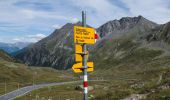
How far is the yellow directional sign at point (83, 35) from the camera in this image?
49.4 ft

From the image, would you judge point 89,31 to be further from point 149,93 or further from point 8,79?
point 8,79

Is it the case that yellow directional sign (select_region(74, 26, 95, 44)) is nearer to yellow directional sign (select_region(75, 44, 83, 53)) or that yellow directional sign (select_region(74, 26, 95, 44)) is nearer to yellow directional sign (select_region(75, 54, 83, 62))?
yellow directional sign (select_region(75, 44, 83, 53))

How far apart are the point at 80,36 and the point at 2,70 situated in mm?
172354

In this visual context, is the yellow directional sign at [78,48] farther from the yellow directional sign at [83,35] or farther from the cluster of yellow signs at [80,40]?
the yellow directional sign at [83,35]

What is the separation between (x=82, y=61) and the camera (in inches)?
616

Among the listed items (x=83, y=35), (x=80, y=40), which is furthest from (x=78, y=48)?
(x=83, y=35)

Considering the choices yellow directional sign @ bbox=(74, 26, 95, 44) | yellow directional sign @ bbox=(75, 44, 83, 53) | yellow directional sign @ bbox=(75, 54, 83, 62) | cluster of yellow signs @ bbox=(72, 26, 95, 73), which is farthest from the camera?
yellow directional sign @ bbox=(75, 54, 83, 62)

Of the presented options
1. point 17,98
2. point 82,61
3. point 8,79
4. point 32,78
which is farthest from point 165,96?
point 32,78

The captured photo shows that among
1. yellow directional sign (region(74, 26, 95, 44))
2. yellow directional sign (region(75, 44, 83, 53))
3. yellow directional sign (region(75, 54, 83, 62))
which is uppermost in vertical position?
yellow directional sign (region(74, 26, 95, 44))

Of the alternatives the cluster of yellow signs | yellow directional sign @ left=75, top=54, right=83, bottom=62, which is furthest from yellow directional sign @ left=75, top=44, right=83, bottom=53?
yellow directional sign @ left=75, top=54, right=83, bottom=62

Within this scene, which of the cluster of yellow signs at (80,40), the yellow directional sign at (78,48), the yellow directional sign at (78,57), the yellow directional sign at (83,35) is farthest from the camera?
the yellow directional sign at (78,57)

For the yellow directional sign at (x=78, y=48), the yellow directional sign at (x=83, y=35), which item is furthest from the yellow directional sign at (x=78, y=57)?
the yellow directional sign at (x=83, y=35)

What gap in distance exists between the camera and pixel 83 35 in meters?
15.4

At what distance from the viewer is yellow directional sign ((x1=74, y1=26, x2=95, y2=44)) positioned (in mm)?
15062
